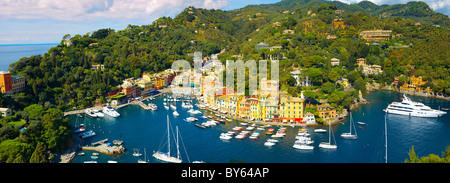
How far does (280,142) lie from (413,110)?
946cm

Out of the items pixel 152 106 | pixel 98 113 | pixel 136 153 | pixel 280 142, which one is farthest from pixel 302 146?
pixel 98 113

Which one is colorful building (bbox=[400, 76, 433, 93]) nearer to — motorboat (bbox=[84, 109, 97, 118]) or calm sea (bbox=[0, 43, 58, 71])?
motorboat (bbox=[84, 109, 97, 118])

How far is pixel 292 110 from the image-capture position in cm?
1619

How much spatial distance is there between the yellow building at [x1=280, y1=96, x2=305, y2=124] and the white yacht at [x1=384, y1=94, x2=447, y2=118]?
610cm

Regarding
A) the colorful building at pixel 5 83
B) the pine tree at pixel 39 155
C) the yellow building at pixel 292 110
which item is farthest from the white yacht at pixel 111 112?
the yellow building at pixel 292 110

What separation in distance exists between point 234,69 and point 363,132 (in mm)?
12977

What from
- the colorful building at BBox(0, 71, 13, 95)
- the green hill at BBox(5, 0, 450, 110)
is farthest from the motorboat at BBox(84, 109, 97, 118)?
the colorful building at BBox(0, 71, 13, 95)

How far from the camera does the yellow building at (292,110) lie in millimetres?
16078

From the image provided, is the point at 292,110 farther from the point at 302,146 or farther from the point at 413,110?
the point at 413,110

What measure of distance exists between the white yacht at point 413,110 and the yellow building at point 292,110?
6103 mm

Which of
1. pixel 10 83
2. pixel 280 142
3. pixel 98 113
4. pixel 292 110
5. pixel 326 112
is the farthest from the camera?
pixel 98 113

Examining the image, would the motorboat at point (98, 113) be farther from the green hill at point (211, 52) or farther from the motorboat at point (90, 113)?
the green hill at point (211, 52)
